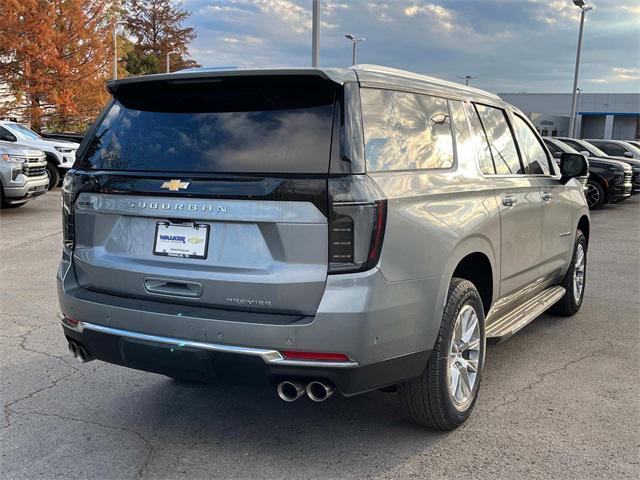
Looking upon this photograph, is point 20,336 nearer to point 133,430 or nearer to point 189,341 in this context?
point 133,430

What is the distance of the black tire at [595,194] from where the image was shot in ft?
53.6

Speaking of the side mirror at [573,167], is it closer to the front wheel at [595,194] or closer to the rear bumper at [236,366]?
the rear bumper at [236,366]

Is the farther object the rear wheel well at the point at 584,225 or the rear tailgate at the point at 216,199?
the rear wheel well at the point at 584,225

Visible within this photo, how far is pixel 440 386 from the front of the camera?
3344mm

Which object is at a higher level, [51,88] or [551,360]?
[51,88]

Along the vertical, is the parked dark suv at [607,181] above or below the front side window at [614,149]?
below

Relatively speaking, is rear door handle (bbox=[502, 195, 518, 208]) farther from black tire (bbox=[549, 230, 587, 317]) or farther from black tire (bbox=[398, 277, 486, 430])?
black tire (bbox=[549, 230, 587, 317])

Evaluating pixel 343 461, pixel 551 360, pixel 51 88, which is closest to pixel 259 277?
pixel 343 461

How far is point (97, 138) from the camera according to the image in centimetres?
353

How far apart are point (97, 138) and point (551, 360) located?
348 centimetres

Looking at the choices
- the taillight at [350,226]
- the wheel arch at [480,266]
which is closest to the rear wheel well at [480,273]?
the wheel arch at [480,266]

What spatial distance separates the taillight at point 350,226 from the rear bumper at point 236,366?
467mm

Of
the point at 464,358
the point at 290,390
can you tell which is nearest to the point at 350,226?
the point at 290,390

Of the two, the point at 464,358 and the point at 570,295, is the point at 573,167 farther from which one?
the point at 464,358
